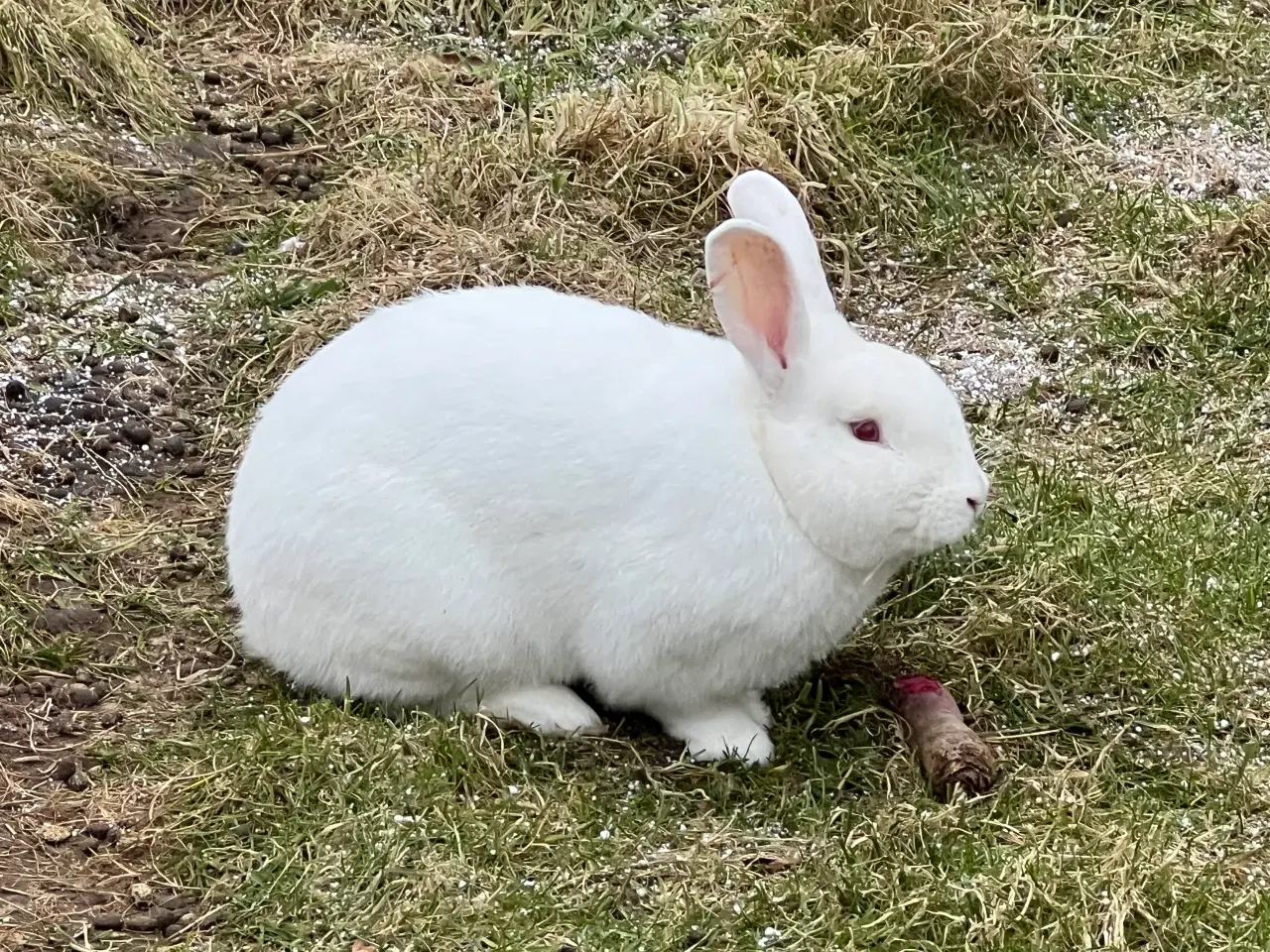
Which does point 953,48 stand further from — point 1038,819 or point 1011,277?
point 1038,819

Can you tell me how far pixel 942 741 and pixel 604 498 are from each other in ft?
2.98

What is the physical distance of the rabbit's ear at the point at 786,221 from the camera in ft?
12.3

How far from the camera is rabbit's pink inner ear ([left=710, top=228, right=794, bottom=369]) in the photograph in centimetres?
352

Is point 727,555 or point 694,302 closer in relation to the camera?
point 727,555

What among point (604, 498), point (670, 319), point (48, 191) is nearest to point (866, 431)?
point (604, 498)

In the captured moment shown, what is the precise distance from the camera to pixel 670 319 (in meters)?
5.54

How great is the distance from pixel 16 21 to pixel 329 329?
6.56ft

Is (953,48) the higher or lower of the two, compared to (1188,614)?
higher

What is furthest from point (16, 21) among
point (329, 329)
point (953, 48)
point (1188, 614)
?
point (1188, 614)

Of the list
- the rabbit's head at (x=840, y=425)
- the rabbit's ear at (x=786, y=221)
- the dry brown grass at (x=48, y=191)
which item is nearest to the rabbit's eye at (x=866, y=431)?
the rabbit's head at (x=840, y=425)

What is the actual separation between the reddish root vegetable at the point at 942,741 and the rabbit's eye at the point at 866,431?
715 millimetres

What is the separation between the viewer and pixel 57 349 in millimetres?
5332

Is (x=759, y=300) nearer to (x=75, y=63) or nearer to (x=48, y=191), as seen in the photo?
(x=48, y=191)

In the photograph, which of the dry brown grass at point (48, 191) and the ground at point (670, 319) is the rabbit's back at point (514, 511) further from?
the dry brown grass at point (48, 191)
